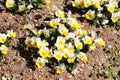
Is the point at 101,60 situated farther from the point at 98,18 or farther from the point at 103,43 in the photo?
the point at 98,18

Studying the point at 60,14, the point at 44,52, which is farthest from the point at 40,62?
the point at 60,14

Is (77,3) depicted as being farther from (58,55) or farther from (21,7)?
(58,55)

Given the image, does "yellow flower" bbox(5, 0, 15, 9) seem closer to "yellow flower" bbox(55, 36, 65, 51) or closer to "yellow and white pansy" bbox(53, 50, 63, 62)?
"yellow flower" bbox(55, 36, 65, 51)

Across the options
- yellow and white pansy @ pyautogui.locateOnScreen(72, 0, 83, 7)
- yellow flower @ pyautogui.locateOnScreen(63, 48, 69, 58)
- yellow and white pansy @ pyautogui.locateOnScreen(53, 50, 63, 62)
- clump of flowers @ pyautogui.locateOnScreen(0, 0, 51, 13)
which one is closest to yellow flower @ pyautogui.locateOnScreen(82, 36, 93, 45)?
yellow flower @ pyautogui.locateOnScreen(63, 48, 69, 58)

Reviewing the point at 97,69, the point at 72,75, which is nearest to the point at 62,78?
the point at 72,75

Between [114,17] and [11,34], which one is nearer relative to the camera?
[11,34]

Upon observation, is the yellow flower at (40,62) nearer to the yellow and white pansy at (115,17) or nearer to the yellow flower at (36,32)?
the yellow flower at (36,32)
